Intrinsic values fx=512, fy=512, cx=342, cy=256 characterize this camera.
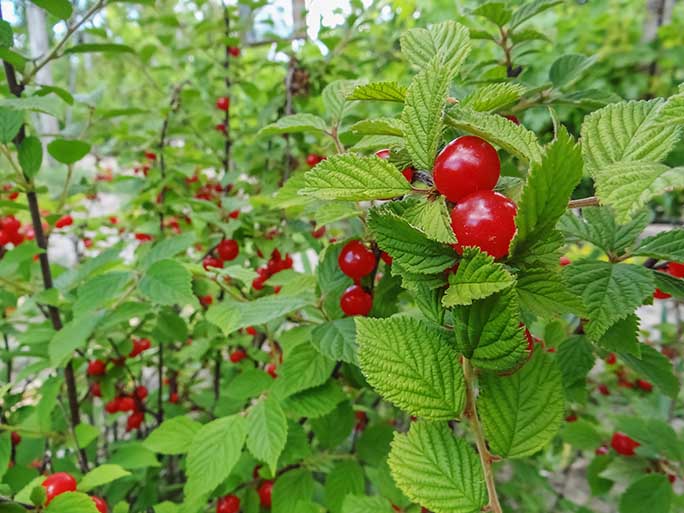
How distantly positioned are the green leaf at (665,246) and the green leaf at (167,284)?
72 cm

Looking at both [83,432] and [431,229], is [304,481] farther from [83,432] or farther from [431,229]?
[431,229]

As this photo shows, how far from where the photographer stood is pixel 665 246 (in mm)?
619

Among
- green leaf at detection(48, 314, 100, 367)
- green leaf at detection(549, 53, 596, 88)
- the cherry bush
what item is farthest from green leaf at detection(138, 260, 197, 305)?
green leaf at detection(549, 53, 596, 88)

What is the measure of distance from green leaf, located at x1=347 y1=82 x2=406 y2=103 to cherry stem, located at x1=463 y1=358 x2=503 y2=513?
0.29 metres

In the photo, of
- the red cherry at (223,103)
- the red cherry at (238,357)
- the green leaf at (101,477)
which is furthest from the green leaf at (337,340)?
the red cherry at (223,103)

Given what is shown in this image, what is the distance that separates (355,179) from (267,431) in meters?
0.53

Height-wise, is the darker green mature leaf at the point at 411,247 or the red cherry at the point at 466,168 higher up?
the red cherry at the point at 466,168

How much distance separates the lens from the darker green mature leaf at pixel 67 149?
1.11 meters

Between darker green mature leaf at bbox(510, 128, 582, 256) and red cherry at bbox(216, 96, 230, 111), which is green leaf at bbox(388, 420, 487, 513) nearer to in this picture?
darker green mature leaf at bbox(510, 128, 582, 256)

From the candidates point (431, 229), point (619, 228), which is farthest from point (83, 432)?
point (619, 228)

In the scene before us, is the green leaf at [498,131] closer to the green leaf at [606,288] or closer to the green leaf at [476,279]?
the green leaf at [476,279]

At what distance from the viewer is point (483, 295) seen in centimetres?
41

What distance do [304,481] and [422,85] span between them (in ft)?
2.63

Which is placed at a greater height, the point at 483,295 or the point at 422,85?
the point at 422,85
